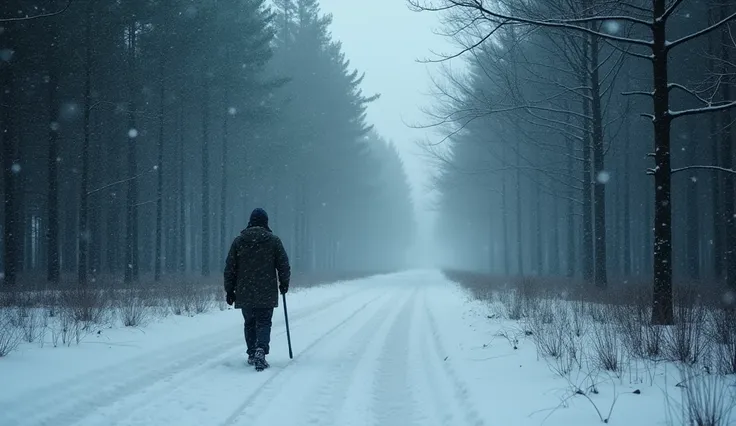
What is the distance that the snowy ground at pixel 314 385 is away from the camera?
4430 mm

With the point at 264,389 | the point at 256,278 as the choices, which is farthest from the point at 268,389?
the point at 256,278

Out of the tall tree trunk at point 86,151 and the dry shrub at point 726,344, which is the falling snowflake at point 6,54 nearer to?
the tall tree trunk at point 86,151

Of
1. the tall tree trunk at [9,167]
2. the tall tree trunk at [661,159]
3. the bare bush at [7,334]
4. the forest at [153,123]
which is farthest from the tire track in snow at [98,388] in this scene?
the tall tree trunk at [9,167]

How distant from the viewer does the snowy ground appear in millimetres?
4430

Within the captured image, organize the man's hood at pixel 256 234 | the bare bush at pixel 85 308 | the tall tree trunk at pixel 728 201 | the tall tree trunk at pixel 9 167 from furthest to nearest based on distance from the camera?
the tall tree trunk at pixel 9 167, the tall tree trunk at pixel 728 201, the bare bush at pixel 85 308, the man's hood at pixel 256 234

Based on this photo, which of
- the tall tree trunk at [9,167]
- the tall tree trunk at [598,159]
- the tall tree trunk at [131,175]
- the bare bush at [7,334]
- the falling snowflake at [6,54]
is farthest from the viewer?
the tall tree trunk at [131,175]

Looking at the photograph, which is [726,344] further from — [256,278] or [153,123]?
[153,123]

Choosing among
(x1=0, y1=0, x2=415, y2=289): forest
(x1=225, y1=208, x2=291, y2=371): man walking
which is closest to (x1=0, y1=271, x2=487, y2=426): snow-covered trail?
(x1=225, y1=208, x2=291, y2=371): man walking

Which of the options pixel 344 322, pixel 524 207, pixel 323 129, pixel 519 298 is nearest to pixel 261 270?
pixel 344 322

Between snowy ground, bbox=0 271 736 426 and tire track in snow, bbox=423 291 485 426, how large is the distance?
0.02 metres

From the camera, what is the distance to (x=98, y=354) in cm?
687

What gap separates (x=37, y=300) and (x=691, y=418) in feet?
44.9

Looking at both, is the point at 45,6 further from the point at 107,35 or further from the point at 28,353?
the point at 28,353

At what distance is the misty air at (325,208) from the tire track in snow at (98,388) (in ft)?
0.12
